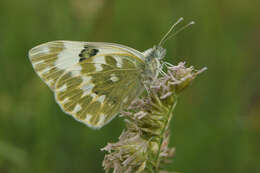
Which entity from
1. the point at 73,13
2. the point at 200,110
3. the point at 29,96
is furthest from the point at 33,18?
the point at 200,110

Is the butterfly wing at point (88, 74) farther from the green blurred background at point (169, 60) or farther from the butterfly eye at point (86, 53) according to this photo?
the green blurred background at point (169, 60)

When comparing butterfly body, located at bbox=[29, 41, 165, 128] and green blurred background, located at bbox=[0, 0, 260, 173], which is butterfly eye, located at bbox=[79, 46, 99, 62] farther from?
green blurred background, located at bbox=[0, 0, 260, 173]

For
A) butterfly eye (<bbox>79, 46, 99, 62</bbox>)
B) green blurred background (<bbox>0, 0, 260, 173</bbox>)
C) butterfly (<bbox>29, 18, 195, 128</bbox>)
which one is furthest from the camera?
green blurred background (<bbox>0, 0, 260, 173</bbox>)

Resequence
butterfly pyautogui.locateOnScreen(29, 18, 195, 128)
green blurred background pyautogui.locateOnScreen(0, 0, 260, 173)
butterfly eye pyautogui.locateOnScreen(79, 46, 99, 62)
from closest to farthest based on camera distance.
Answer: butterfly pyautogui.locateOnScreen(29, 18, 195, 128) → butterfly eye pyautogui.locateOnScreen(79, 46, 99, 62) → green blurred background pyautogui.locateOnScreen(0, 0, 260, 173)

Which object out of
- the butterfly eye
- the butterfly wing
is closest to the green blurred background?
the butterfly wing

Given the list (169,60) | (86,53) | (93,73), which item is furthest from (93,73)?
(169,60)

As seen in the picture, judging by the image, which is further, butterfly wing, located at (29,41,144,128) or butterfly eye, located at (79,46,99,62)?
butterfly eye, located at (79,46,99,62)

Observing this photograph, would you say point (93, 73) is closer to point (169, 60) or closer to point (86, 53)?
point (86, 53)
